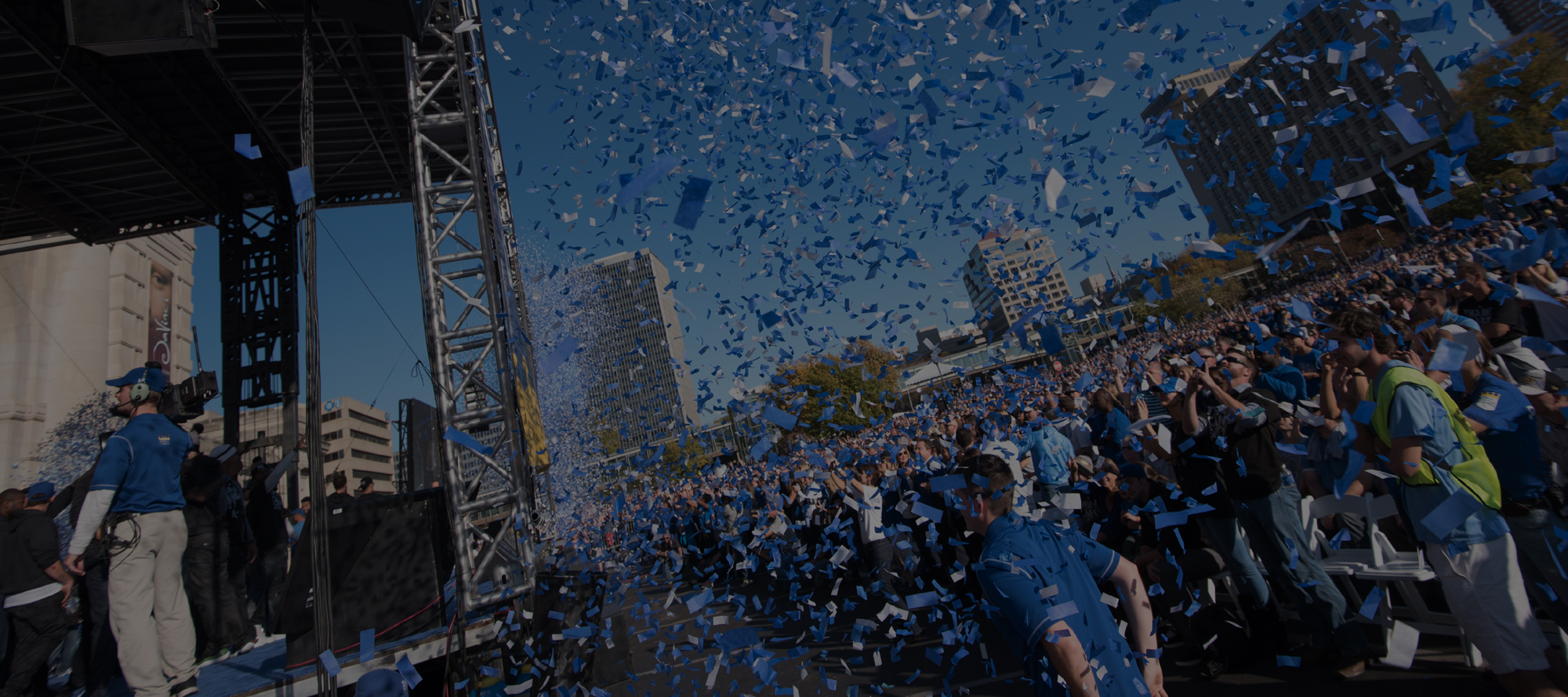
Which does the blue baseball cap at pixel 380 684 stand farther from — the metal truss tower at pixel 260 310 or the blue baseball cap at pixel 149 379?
the metal truss tower at pixel 260 310

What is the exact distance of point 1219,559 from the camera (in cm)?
404

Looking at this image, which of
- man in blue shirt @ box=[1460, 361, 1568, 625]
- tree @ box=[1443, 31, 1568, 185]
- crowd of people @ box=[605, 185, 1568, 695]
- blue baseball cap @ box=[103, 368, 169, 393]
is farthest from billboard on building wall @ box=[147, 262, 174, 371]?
tree @ box=[1443, 31, 1568, 185]

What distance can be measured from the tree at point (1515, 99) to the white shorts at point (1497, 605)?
92.3 feet

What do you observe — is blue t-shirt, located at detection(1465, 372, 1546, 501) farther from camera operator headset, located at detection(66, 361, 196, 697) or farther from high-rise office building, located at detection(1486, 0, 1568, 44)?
high-rise office building, located at detection(1486, 0, 1568, 44)

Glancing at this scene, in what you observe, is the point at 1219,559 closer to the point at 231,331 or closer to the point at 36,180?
the point at 231,331

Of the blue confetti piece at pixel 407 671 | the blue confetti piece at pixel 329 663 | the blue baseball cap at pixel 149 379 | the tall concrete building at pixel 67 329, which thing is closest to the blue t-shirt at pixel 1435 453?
the blue confetti piece at pixel 407 671

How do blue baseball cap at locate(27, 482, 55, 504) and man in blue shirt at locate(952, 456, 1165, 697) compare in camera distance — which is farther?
blue baseball cap at locate(27, 482, 55, 504)

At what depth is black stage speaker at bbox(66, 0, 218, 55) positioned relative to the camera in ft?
15.5

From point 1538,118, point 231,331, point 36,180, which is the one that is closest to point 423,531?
point 231,331

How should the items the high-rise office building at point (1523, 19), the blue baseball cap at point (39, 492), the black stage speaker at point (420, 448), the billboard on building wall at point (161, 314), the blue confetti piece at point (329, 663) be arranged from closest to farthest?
1. the blue confetti piece at point (329, 663)
2. the blue baseball cap at point (39, 492)
3. the black stage speaker at point (420, 448)
4. the billboard on building wall at point (161, 314)
5. the high-rise office building at point (1523, 19)

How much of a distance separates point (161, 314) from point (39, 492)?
4031cm

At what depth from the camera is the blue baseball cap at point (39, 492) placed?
4.86 m

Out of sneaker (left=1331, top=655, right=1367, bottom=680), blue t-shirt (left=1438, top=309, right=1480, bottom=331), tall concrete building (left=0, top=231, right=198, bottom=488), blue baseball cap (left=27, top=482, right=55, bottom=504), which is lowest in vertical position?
sneaker (left=1331, top=655, right=1367, bottom=680)

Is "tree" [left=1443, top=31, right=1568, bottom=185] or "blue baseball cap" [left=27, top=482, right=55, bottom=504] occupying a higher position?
"tree" [left=1443, top=31, right=1568, bottom=185]
